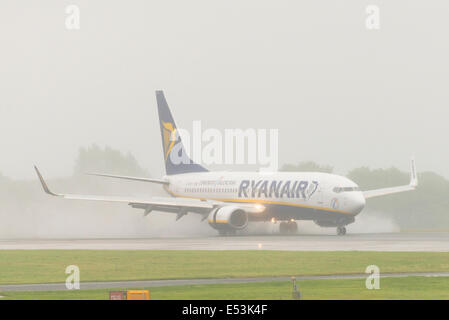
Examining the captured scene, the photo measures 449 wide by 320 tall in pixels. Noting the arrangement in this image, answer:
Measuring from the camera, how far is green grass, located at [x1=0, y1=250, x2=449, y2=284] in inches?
1596

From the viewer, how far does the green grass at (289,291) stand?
31203mm

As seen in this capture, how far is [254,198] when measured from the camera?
80.9 metres

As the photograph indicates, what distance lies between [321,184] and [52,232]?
27383 millimetres

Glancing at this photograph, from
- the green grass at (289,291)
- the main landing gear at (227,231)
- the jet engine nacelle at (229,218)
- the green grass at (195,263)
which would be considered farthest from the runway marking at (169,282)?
the main landing gear at (227,231)

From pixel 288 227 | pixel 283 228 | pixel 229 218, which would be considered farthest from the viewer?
pixel 283 228

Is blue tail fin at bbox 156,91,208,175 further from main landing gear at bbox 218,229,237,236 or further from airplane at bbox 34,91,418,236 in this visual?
main landing gear at bbox 218,229,237,236

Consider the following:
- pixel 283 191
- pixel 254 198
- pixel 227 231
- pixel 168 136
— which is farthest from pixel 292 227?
pixel 168 136

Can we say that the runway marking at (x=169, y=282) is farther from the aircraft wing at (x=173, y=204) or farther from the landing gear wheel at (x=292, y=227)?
the landing gear wheel at (x=292, y=227)

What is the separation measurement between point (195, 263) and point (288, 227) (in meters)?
36.2

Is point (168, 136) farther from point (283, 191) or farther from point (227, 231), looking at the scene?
point (283, 191)

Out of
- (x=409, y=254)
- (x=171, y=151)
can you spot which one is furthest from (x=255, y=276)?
(x=171, y=151)

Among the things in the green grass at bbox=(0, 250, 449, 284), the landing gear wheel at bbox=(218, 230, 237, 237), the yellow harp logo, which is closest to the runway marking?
the green grass at bbox=(0, 250, 449, 284)

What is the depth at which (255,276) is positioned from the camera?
3931 centimetres

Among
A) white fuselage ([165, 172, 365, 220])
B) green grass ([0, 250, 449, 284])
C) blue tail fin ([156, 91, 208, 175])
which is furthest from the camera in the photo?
blue tail fin ([156, 91, 208, 175])
